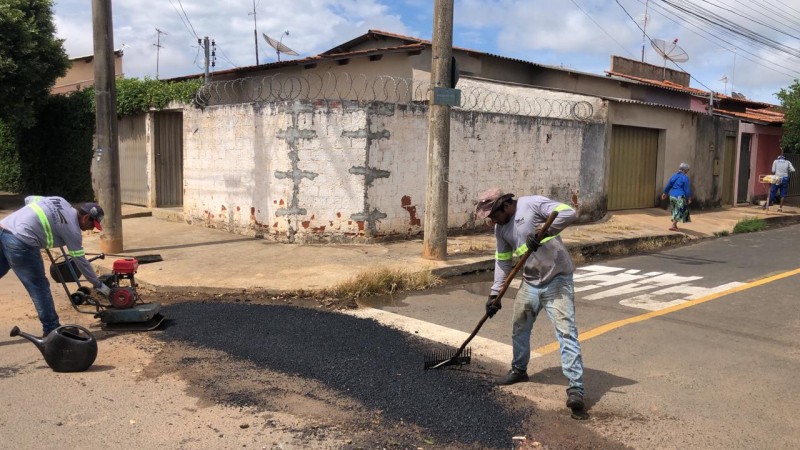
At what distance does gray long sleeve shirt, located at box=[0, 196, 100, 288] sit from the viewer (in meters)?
5.29

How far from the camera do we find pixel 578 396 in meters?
4.28

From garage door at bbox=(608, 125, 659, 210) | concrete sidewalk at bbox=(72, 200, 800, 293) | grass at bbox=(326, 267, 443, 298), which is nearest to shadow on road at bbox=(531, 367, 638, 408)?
grass at bbox=(326, 267, 443, 298)

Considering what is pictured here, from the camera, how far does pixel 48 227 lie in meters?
5.36

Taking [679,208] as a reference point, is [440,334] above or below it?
below

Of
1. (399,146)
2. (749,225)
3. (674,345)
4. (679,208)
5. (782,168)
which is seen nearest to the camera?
(674,345)

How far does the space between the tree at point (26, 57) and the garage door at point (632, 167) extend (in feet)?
44.6

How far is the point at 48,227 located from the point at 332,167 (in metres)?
5.42

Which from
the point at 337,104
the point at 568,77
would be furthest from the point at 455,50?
the point at 337,104

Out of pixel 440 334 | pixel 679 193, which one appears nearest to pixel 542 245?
pixel 440 334

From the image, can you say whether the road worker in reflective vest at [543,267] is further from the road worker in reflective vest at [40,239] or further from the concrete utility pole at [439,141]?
the concrete utility pole at [439,141]

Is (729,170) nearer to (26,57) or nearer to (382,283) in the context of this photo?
(382,283)

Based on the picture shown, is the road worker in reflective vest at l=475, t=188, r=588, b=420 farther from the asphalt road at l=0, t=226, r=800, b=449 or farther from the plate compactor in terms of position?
the plate compactor

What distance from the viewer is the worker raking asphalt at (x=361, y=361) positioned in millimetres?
4168

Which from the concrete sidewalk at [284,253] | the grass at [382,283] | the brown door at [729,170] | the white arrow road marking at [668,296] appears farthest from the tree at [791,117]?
the grass at [382,283]
